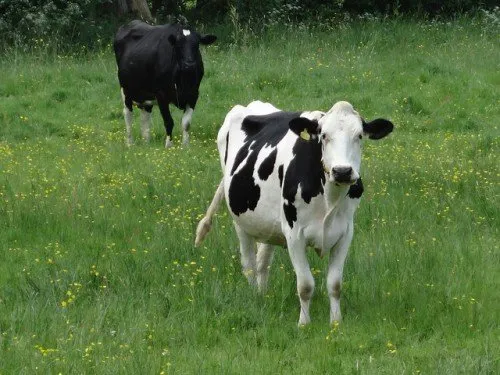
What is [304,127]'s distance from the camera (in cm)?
714

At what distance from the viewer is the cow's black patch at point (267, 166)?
7.80m

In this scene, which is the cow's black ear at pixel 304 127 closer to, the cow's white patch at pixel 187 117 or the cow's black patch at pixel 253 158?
the cow's black patch at pixel 253 158

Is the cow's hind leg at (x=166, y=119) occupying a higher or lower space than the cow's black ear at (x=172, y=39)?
lower

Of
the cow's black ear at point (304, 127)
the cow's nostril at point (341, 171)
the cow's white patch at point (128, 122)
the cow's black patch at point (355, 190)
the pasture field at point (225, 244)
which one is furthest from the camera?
the cow's white patch at point (128, 122)

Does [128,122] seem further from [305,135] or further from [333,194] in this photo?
[333,194]

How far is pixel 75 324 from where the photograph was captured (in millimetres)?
6980

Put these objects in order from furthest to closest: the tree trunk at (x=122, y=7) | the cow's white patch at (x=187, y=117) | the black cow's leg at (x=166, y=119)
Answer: the tree trunk at (x=122, y=7) < the cow's white patch at (x=187, y=117) < the black cow's leg at (x=166, y=119)

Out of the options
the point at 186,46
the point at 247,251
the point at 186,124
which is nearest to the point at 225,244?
the point at 247,251

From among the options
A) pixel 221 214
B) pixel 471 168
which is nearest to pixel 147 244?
pixel 221 214

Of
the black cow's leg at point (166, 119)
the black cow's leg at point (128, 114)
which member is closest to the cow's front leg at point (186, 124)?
the black cow's leg at point (166, 119)

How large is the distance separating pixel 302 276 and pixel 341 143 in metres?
1.01

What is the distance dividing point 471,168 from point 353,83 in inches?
237

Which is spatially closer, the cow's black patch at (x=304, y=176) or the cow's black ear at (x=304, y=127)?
the cow's black ear at (x=304, y=127)

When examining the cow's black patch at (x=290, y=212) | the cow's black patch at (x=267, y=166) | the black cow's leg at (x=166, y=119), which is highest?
the cow's black patch at (x=267, y=166)
